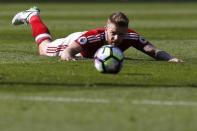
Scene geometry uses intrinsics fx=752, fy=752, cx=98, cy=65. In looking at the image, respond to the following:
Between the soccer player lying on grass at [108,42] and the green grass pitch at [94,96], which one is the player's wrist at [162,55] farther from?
the green grass pitch at [94,96]

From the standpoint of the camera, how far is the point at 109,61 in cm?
991

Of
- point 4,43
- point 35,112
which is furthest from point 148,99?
point 4,43

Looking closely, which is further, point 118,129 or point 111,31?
point 111,31

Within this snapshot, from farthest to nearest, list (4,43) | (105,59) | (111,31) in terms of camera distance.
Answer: (4,43) → (111,31) → (105,59)

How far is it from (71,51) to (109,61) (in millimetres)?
1748

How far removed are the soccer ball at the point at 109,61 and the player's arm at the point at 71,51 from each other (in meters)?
1.38

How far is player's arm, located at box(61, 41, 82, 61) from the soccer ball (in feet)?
4.54

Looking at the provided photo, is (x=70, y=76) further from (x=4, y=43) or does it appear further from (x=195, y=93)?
(x=4, y=43)

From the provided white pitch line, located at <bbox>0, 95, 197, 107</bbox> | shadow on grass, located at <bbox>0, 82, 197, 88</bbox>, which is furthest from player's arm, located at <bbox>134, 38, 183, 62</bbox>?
white pitch line, located at <bbox>0, 95, 197, 107</bbox>

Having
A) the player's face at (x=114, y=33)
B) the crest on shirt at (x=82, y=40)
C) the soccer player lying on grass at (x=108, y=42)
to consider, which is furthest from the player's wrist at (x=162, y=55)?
the crest on shirt at (x=82, y=40)

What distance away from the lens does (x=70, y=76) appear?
9.53m

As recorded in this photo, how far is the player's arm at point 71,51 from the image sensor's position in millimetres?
11453

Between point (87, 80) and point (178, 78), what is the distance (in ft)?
3.97

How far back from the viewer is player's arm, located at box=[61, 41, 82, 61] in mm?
11453
